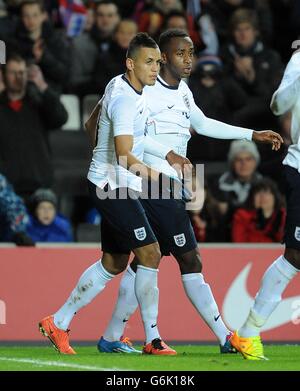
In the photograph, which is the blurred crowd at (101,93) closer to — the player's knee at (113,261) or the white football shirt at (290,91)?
the player's knee at (113,261)

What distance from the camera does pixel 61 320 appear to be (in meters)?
9.40

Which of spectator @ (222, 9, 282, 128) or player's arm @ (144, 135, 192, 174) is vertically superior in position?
spectator @ (222, 9, 282, 128)

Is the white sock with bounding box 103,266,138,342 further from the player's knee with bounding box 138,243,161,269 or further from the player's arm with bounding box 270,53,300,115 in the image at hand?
the player's arm with bounding box 270,53,300,115

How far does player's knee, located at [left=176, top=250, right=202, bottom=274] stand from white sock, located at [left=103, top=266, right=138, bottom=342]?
0.48m

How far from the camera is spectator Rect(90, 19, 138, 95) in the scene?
14484 mm

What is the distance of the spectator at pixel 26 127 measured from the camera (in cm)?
1355

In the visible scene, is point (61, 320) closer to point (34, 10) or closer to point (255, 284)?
point (255, 284)

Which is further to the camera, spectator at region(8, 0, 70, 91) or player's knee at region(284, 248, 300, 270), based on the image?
spectator at region(8, 0, 70, 91)

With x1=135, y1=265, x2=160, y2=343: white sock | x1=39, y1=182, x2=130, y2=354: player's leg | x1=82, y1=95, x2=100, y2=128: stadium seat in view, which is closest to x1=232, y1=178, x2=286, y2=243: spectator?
x1=82, y1=95, x2=100, y2=128: stadium seat

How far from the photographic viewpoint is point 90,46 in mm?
14898

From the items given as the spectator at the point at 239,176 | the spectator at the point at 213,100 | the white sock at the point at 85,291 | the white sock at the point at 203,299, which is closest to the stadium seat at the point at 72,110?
the spectator at the point at 213,100

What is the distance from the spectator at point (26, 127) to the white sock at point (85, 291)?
4.25 metres

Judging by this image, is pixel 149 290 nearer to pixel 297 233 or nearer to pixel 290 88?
pixel 297 233

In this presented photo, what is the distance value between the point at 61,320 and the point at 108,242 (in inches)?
27.7
